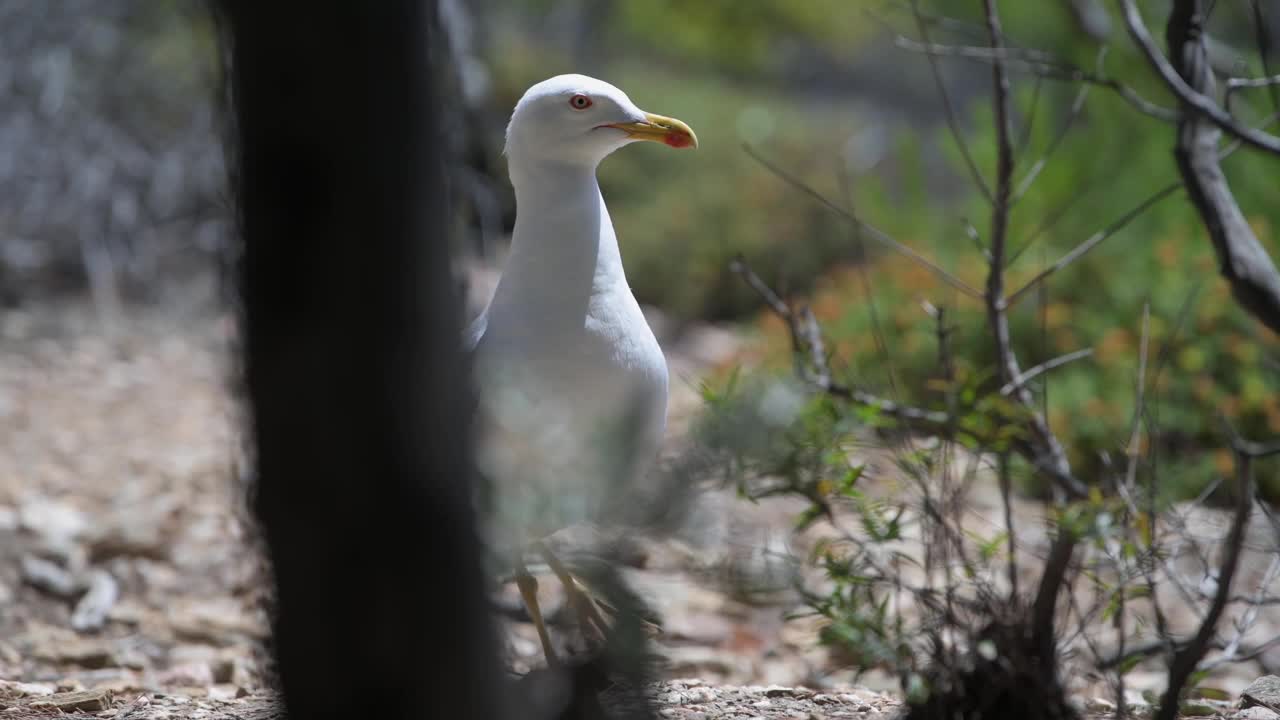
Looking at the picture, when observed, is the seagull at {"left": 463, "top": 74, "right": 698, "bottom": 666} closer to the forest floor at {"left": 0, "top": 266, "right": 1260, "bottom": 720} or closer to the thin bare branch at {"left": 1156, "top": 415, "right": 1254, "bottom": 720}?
the forest floor at {"left": 0, "top": 266, "right": 1260, "bottom": 720}

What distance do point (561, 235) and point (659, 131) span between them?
0.25m

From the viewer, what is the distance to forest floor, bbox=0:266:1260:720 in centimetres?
208

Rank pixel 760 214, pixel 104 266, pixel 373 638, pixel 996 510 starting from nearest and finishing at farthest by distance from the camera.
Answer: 1. pixel 373 638
2. pixel 996 510
3. pixel 104 266
4. pixel 760 214

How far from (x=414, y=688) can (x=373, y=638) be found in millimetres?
62

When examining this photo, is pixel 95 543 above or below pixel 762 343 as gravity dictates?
below

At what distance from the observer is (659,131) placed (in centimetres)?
214

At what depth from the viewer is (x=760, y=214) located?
8117 millimetres

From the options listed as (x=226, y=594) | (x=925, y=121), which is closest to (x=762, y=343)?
(x=226, y=594)

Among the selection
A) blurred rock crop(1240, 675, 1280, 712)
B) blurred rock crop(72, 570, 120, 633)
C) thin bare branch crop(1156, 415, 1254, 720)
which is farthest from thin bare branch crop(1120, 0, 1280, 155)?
blurred rock crop(72, 570, 120, 633)

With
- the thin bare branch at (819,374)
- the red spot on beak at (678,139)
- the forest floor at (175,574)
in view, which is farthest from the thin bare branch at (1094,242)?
the red spot on beak at (678,139)

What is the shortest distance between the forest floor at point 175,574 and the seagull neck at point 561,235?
0.26 metres

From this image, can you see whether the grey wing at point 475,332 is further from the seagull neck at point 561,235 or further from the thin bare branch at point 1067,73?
the thin bare branch at point 1067,73

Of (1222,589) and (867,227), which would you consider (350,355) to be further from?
(867,227)

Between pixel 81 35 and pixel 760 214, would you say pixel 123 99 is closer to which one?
pixel 81 35
